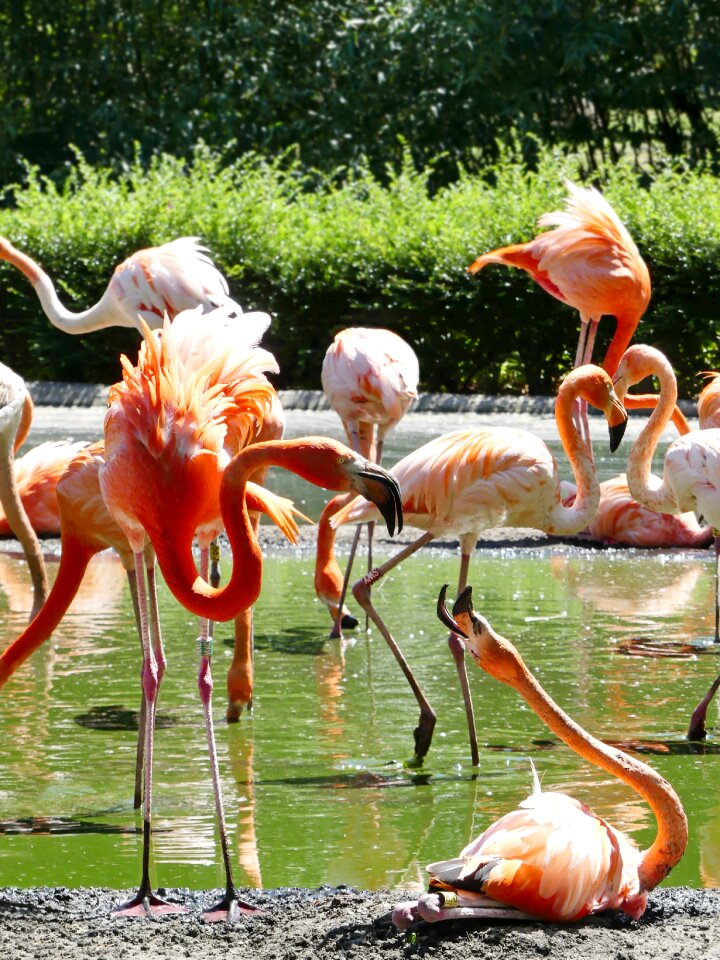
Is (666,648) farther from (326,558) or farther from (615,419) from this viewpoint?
(326,558)

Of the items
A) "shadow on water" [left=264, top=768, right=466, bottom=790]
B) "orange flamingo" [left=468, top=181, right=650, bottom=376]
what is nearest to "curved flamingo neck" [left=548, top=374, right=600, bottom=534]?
"shadow on water" [left=264, top=768, right=466, bottom=790]

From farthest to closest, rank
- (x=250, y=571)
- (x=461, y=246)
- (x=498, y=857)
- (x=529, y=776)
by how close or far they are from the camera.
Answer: (x=461, y=246) < (x=529, y=776) < (x=250, y=571) < (x=498, y=857)

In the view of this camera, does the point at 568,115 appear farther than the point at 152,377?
Yes

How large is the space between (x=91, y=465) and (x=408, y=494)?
1156mm

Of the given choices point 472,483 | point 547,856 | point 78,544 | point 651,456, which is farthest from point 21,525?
point 547,856

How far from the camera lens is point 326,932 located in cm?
331

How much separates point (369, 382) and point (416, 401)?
25.1ft

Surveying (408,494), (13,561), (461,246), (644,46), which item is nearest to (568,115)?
(644,46)

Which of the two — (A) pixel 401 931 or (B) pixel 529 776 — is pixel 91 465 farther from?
(A) pixel 401 931

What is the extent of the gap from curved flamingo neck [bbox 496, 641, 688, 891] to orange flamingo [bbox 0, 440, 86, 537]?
5.29 metres

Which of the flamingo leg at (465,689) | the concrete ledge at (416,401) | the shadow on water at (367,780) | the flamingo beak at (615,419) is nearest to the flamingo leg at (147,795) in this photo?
the shadow on water at (367,780)

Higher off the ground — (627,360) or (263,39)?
(263,39)

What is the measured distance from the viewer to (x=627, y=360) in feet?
21.9

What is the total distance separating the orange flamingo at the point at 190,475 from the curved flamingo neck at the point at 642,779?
1.65 ft
